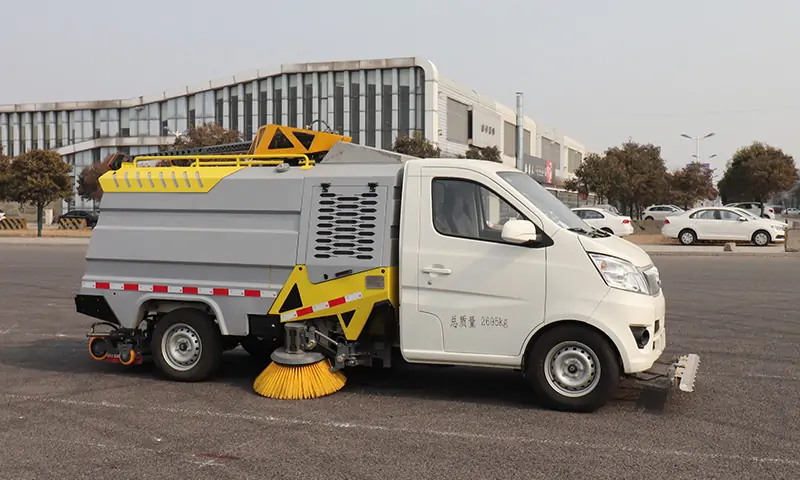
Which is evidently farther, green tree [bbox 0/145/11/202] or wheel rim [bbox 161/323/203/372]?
→ green tree [bbox 0/145/11/202]

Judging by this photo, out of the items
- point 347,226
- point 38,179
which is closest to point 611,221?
point 347,226

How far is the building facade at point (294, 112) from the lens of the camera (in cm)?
6750

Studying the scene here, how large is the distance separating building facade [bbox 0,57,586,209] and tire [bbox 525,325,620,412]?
60853mm

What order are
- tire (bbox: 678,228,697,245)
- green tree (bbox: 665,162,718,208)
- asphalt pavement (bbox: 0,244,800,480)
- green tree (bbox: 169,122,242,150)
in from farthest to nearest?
1. green tree (bbox: 665,162,718,208)
2. green tree (bbox: 169,122,242,150)
3. tire (bbox: 678,228,697,245)
4. asphalt pavement (bbox: 0,244,800,480)

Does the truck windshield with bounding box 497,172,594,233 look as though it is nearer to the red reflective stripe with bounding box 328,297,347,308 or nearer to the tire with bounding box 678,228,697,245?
the red reflective stripe with bounding box 328,297,347,308

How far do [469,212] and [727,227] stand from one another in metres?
25.9

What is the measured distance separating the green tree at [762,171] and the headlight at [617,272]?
5901cm

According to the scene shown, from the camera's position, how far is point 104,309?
25.2 feet

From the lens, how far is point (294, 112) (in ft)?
233

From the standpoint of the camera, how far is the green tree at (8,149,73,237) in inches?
1753

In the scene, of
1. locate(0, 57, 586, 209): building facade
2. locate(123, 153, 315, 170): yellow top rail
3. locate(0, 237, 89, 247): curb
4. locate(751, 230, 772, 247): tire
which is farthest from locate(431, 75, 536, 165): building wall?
locate(123, 153, 315, 170): yellow top rail

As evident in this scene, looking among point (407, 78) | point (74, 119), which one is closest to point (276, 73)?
point (407, 78)

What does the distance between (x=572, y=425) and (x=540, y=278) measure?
3.88 feet

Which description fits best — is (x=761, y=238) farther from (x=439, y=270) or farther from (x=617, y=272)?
(x=439, y=270)
